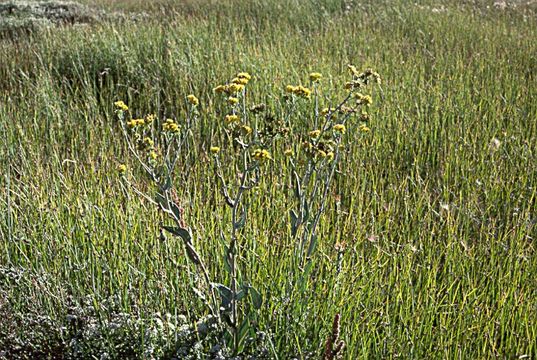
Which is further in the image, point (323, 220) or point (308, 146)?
point (323, 220)

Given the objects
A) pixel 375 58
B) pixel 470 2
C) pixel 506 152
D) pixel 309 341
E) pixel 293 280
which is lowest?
pixel 309 341

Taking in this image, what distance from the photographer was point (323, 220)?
7.55 feet

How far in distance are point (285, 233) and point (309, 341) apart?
1.75 ft

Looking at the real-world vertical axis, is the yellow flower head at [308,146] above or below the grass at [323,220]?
above

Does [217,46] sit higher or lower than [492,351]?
higher

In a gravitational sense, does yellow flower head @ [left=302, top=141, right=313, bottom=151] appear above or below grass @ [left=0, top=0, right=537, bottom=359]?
→ above

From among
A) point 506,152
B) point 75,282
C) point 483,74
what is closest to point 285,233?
point 75,282

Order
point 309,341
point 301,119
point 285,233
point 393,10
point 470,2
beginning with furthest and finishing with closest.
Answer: point 470,2, point 393,10, point 301,119, point 285,233, point 309,341

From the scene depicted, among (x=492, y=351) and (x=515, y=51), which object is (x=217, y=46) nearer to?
(x=515, y=51)

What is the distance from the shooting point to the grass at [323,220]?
193cm

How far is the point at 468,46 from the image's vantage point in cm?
566

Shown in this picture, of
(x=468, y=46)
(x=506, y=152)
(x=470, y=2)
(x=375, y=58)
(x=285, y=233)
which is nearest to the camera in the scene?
(x=285, y=233)

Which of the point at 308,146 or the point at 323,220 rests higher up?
the point at 308,146

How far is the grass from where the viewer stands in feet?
6.34
